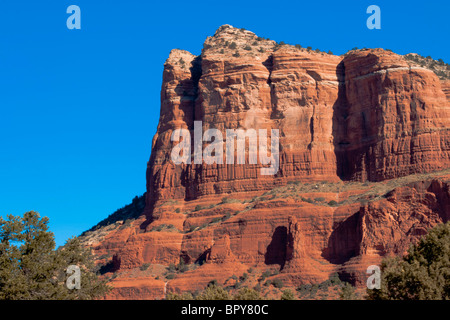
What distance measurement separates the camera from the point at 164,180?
123438 mm

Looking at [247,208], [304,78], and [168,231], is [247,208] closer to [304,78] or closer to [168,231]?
[168,231]

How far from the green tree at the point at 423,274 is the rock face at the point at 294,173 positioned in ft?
108

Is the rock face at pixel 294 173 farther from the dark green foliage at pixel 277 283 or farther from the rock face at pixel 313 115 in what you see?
the dark green foliage at pixel 277 283

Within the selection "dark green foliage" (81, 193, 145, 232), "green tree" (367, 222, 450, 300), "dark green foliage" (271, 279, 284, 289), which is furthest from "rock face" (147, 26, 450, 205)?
"green tree" (367, 222, 450, 300)

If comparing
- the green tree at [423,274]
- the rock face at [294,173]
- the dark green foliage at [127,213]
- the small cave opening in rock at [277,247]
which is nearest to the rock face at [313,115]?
the rock face at [294,173]

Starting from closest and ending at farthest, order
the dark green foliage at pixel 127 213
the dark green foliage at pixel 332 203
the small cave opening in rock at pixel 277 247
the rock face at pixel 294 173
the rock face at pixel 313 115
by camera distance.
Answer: the rock face at pixel 294 173
the small cave opening in rock at pixel 277 247
the dark green foliage at pixel 332 203
the rock face at pixel 313 115
the dark green foliage at pixel 127 213

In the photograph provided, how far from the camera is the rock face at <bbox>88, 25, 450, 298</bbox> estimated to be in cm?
9839

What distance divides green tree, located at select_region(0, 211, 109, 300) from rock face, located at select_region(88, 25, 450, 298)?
37232mm

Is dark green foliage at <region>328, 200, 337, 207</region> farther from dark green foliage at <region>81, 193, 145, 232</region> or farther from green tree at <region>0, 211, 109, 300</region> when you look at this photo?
green tree at <region>0, 211, 109, 300</region>

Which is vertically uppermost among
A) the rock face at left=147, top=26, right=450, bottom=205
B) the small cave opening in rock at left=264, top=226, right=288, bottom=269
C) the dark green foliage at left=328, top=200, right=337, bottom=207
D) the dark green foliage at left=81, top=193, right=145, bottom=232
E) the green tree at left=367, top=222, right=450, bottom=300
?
the rock face at left=147, top=26, right=450, bottom=205

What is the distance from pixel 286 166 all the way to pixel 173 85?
24198 millimetres

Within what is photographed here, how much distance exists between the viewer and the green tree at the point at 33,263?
58875 mm
